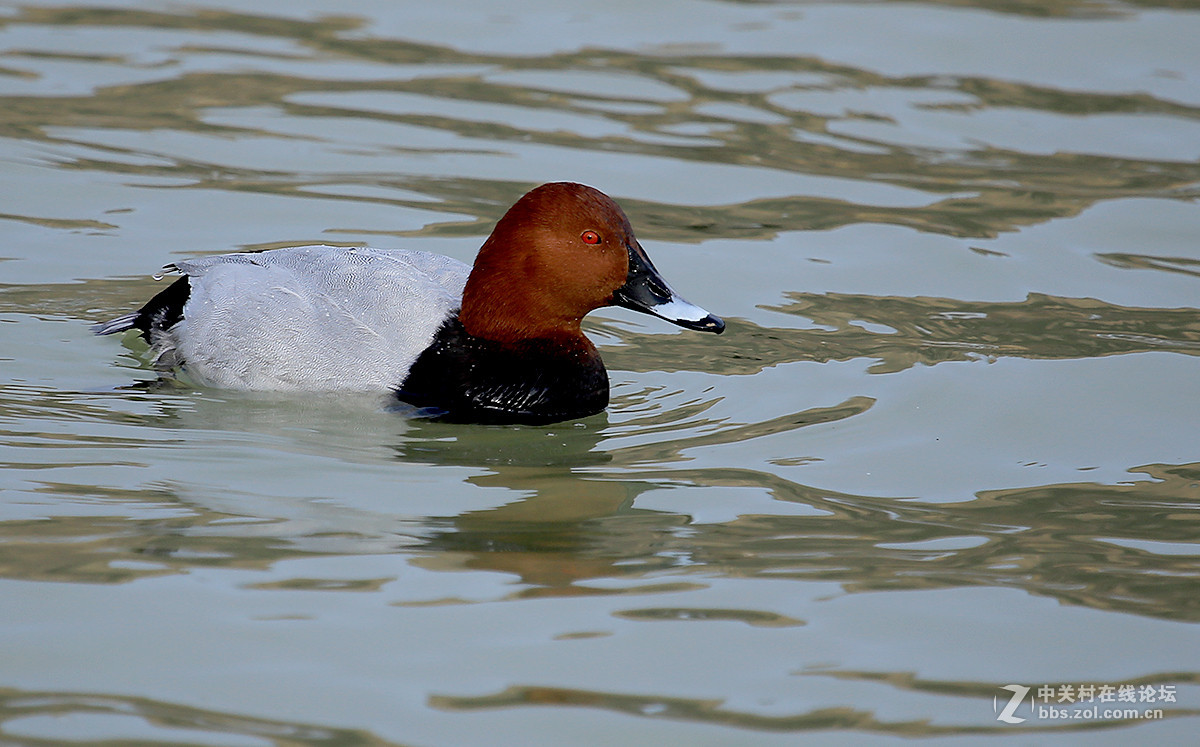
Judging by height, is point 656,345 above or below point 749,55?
below

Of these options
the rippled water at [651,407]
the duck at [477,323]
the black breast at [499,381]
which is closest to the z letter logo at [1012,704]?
the rippled water at [651,407]

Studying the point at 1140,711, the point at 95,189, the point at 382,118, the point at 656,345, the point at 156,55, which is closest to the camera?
the point at 1140,711

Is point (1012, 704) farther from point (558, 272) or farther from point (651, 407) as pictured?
point (558, 272)

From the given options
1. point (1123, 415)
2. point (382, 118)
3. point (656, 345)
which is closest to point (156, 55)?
point (382, 118)

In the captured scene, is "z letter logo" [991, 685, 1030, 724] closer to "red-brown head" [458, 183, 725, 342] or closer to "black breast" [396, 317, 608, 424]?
"red-brown head" [458, 183, 725, 342]

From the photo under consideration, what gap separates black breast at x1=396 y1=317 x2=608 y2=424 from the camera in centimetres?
548

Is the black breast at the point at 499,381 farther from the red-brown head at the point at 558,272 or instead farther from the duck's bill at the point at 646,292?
the duck's bill at the point at 646,292

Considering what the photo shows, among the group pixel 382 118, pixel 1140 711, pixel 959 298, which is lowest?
pixel 1140 711

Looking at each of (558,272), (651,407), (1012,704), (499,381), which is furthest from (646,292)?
(1012,704)

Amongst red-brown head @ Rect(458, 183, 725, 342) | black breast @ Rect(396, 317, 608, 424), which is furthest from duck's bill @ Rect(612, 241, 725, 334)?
black breast @ Rect(396, 317, 608, 424)

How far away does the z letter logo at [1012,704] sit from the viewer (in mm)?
3488

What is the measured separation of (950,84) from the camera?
32.9 feet

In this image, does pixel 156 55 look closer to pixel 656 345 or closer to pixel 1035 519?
pixel 656 345

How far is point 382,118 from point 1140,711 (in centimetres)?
668
